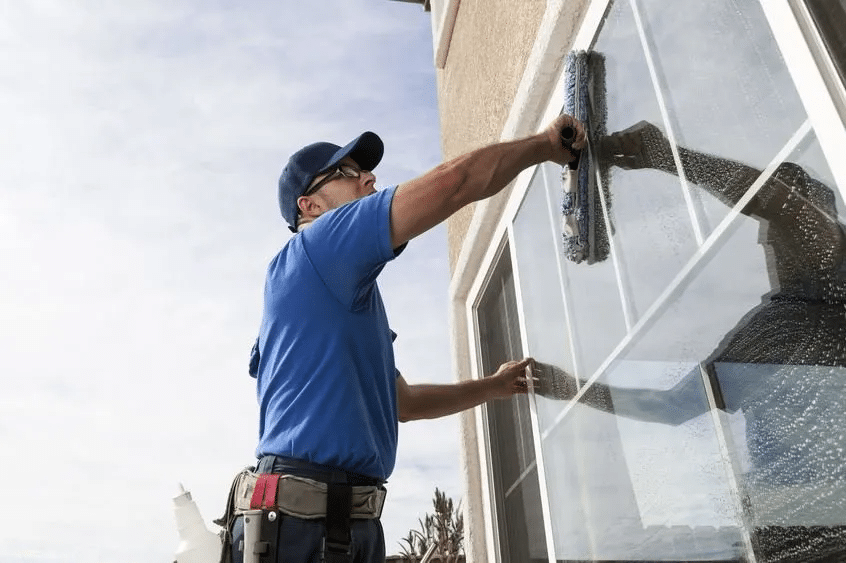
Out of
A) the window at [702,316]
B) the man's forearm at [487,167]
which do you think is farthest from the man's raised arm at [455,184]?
the window at [702,316]

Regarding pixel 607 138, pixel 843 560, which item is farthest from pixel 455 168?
pixel 843 560

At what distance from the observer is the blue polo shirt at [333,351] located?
199 centimetres

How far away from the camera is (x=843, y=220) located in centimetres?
107

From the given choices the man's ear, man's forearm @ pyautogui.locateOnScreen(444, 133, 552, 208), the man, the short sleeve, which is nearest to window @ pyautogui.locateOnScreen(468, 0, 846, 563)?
man's forearm @ pyautogui.locateOnScreen(444, 133, 552, 208)

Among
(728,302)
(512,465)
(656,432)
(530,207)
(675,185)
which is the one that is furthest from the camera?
(512,465)

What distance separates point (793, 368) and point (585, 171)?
3.22 feet

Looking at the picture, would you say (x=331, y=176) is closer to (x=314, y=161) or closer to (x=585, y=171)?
(x=314, y=161)

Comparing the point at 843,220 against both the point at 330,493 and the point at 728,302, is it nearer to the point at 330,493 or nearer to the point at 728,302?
the point at 728,302

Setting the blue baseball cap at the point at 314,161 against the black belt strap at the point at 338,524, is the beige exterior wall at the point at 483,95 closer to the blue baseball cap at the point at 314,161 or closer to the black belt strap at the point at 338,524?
the blue baseball cap at the point at 314,161

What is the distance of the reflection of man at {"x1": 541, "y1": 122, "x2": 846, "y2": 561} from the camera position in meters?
1.12

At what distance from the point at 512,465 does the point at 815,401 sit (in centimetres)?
200

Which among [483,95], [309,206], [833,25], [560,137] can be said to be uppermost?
[483,95]

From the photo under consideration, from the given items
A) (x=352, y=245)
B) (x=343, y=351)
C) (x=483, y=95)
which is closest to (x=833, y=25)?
(x=352, y=245)

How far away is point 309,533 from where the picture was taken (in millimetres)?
1885
